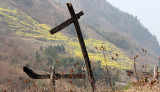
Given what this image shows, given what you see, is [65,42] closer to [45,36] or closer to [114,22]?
[45,36]

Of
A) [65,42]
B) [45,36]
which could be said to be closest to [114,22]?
Answer: [65,42]

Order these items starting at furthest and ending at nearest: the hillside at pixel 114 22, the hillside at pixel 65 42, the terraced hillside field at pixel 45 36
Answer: the hillside at pixel 114 22
the terraced hillside field at pixel 45 36
the hillside at pixel 65 42

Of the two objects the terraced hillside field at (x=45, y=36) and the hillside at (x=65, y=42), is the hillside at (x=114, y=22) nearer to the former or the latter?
the hillside at (x=65, y=42)

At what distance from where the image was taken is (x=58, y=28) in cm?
331

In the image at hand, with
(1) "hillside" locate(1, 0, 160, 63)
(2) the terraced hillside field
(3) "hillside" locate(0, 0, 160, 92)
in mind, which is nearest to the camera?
(3) "hillside" locate(0, 0, 160, 92)

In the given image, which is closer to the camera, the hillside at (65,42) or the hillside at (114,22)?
the hillside at (65,42)

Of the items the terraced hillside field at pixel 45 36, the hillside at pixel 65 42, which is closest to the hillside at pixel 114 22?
the hillside at pixel 65 42

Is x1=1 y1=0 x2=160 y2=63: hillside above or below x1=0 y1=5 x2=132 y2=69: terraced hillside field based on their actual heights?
above

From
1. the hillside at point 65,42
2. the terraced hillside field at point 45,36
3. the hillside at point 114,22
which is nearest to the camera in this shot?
the hillside at point 65,42

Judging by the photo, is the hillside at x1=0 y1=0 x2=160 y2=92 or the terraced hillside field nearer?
the hillside at x1=0 y1=0 x2=160 y2=92

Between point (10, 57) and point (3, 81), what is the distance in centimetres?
317

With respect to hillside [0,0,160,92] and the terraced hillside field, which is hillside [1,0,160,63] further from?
the terraced hillside field

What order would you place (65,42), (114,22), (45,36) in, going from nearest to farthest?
1. (45,36)
2. (65,42)
3. (114,22)

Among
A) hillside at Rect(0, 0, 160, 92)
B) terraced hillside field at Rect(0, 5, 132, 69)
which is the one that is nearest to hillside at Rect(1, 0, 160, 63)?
hillside at Rect(0, 0, 160, 92)
